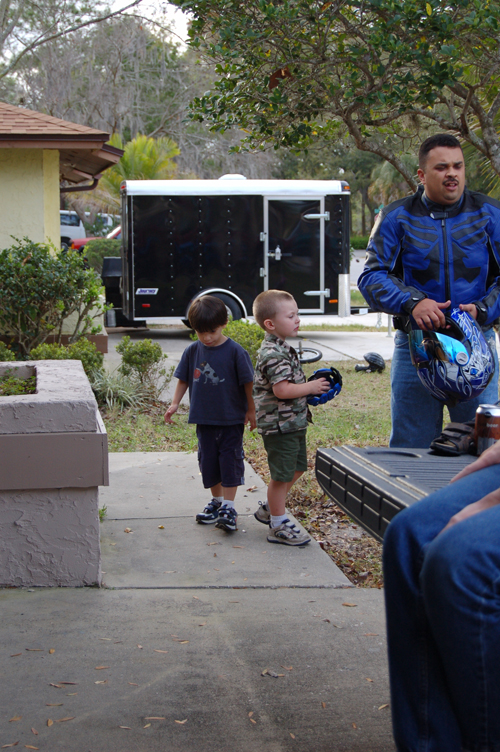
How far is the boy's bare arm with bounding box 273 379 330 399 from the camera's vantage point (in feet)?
12.3

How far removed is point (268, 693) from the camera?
258 cm

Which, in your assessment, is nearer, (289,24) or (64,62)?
(289,24)

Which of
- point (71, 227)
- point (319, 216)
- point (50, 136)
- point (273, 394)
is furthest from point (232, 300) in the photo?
point (71, 227)

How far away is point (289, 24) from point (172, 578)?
198 inches

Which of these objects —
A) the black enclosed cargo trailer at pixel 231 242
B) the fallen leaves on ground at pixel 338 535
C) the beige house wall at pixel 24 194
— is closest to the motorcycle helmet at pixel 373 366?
the black enclosed cargo trailer at pixel 231 242

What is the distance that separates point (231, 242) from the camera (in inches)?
523

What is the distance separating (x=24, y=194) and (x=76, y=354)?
11.1 feet

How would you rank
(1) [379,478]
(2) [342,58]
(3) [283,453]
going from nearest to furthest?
(1) [379,478] < (3) [283,453] < (2) [342,58]

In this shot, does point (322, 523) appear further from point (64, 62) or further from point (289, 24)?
point (64, 62)

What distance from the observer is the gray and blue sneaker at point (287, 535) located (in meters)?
4.07

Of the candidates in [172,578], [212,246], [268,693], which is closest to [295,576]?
[172,578]

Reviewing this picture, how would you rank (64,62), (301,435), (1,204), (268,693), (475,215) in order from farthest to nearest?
1. (64,62)
2. (1,204)
3. (301,435)
4. (475,215)
5. (268,693)

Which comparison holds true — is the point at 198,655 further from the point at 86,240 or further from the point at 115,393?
the point at 86,240

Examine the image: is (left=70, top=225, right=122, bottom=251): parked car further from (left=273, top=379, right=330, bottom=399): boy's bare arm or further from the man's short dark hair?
the man's short dark hair
